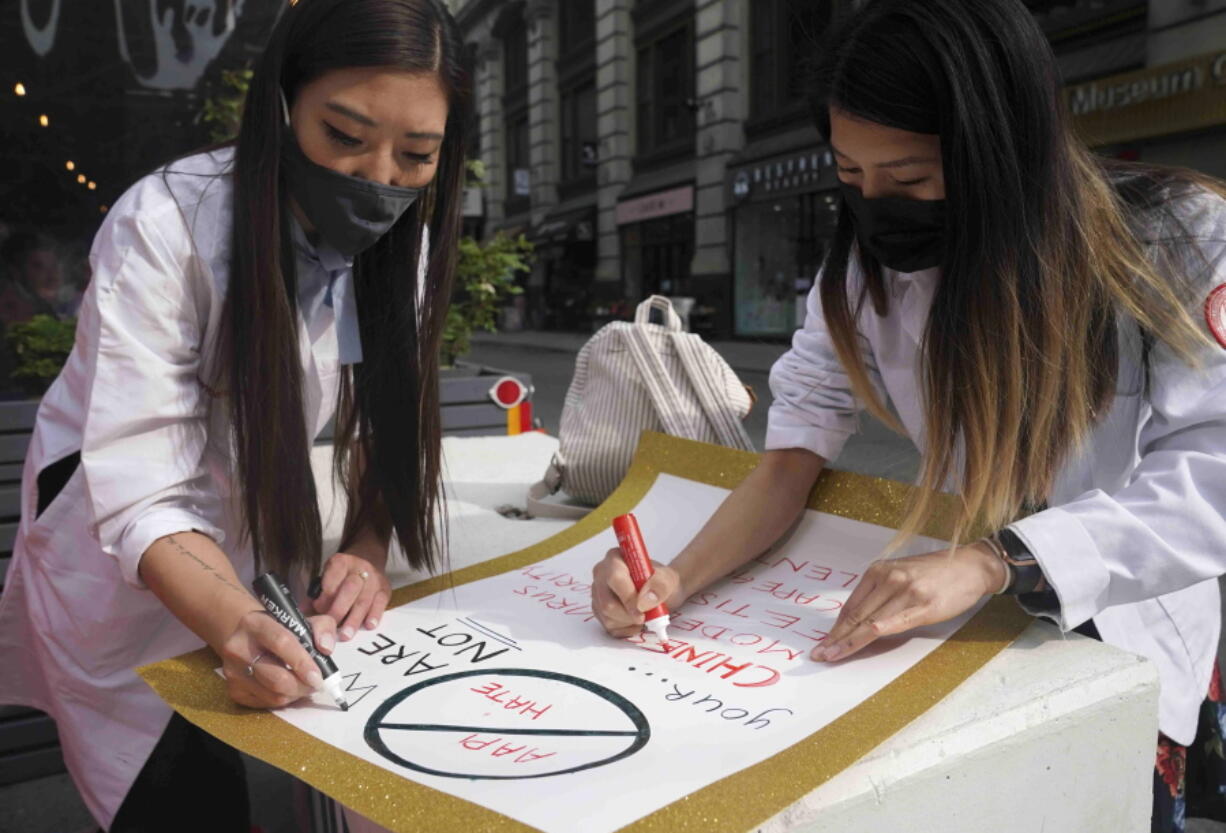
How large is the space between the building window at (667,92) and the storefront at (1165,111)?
785cm

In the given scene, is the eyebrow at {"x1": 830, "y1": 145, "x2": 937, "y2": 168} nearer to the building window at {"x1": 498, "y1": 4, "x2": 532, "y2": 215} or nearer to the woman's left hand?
the woman's left hand

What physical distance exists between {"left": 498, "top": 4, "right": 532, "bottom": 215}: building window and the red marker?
21930 millimetres

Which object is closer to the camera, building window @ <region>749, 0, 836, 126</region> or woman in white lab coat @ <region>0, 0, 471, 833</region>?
woman in white lab coat @ <region>0, 0, 471, 833</region>

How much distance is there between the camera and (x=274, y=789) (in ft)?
6.41

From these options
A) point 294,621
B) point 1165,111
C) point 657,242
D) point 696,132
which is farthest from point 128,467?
point 657,242

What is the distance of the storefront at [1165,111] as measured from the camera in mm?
8062

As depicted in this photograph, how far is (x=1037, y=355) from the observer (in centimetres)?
103

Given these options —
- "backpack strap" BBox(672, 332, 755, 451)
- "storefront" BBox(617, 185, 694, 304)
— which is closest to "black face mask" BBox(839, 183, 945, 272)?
"backpack strap" BBox(672, 332, 755, 451)

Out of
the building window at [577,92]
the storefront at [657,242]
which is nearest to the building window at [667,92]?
the storefront at [657,242]

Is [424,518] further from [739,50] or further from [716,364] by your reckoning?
[739,50]

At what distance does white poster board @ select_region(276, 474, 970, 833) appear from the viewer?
2.51 ft

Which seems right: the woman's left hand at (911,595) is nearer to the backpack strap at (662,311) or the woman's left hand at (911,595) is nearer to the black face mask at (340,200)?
the black face mask at (340,200)

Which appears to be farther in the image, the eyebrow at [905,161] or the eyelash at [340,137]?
the eyelash at [340,137]

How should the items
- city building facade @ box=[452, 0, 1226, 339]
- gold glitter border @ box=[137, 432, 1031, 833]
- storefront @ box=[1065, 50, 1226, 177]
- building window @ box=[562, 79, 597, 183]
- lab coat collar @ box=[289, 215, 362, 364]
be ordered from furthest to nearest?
1. building window @ box=[562, 79, 597, 183]
2. city building facade @ box=[452, 0, 1226, 339]
3. storefront @ box=[1065, 50, 1226, 177]
4. lab coat collar @ box=[289, 215, 362, 364]
5. gold glitter border @ box=[137, 432, 1031, 833]
